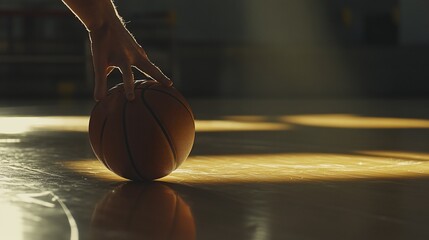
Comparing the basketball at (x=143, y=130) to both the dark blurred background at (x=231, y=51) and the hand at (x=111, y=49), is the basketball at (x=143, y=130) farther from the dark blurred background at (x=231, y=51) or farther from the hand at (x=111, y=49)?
the dark blurred background at (x=231, y=51)

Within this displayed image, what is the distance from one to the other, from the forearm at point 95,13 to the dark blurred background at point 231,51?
8.20 metres

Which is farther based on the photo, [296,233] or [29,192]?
[29,192]

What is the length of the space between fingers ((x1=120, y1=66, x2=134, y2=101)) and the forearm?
0.13 metres

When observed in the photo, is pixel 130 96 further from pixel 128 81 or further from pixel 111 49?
pixel 111 49

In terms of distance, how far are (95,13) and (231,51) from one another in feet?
29.4

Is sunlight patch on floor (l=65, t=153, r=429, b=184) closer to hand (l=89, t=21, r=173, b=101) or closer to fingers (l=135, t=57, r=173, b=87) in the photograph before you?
fingers (l=135, t=57, r=173, b=87)

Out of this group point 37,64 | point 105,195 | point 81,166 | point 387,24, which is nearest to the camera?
point 105,195

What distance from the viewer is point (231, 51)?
37.3 feet

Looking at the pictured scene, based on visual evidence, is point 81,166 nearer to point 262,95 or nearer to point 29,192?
point 29,192

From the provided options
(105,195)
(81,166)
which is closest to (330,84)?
(81,166)

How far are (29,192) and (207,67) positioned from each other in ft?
29.3

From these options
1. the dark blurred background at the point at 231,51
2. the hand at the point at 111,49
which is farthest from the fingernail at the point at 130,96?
the dark blurred background at the point at 231,51

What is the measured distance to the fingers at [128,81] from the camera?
2463 millimetres

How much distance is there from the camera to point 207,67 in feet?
37.5
